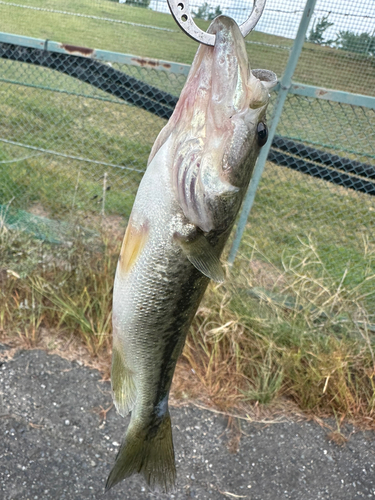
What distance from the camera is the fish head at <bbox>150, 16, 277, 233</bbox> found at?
1090 mm

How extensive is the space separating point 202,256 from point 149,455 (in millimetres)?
946

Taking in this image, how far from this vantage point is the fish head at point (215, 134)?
3.58 ft

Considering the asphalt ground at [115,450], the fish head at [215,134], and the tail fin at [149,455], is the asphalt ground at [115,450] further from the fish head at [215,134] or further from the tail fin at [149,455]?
the fish head at [215,134]

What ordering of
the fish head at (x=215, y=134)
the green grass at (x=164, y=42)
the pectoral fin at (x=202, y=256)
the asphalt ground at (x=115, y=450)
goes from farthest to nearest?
the green grass at (x=164, y=42) → the asphalt ground at (x=115, y=450) → the pectoral fin at (x=202, y=256) → the fish head at (x=215, y=134)

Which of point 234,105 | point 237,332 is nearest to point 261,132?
point 234,105

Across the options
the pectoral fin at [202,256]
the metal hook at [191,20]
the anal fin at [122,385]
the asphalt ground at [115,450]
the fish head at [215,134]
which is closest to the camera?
the metal hook at [191,20]

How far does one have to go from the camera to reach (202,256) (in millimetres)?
1197

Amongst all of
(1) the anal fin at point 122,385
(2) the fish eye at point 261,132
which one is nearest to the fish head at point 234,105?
(2) the fish eye at point 261,132

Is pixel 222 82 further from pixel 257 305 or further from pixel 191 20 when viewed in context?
pixel 257 305

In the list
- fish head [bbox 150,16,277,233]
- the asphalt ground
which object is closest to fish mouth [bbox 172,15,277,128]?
fish head [bbox 150,16,277,233]

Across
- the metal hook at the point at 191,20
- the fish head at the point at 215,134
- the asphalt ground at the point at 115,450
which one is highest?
the metal hook at the point at 191,20

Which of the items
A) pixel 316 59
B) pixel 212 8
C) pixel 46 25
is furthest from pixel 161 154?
pixel 46 25

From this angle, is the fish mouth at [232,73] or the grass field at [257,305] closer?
the fish mouth at [232,73]

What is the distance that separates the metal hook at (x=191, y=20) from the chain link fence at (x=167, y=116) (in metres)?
1.66
